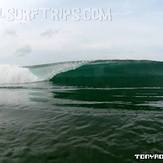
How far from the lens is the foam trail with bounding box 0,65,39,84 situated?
3328 centimetres

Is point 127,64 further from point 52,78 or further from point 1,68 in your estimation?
point 1,68

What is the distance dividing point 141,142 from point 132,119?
7.45ft

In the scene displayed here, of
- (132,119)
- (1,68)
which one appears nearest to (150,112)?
(132,119)

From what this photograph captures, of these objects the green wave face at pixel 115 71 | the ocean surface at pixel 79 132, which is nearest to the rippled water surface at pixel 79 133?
the ocean surface at pixel 79 132

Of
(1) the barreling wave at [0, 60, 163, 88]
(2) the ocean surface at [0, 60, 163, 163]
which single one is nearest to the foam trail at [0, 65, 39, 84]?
(1) the barreling wave at [0, 60, 163, 88]

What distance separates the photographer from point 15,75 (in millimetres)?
34781

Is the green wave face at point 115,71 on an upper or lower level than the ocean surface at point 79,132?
upper

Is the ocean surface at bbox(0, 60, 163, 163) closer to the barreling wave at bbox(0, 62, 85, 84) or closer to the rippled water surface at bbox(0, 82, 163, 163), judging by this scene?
the rippled water surface at bbox(0, 82, 163, 163)

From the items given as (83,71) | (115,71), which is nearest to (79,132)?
(115,71)

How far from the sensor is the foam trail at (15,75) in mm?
33281

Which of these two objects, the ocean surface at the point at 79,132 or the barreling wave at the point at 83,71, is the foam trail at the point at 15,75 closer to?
the barreling wave at the point at 83,71

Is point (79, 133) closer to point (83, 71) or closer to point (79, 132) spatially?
point (79, 132)

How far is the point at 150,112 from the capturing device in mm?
11047

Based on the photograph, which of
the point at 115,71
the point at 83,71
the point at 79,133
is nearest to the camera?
the point at 79,133
